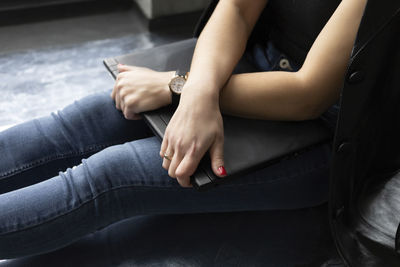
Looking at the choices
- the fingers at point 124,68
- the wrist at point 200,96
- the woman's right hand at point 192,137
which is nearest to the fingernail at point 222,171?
the woman's right hand at point 192,137

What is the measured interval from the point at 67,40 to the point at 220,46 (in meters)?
1.27

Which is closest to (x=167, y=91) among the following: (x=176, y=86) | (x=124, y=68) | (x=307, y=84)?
(x=176, y=86)

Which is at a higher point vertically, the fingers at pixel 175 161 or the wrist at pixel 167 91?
the wrist at pixel 167 91

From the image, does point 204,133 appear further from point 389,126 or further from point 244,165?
point 389,126

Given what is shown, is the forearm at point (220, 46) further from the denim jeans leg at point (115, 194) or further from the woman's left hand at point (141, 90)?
the denim jeans leg at point (115, 194)

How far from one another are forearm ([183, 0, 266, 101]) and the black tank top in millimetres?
53

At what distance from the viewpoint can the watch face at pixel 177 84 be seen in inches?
32.6

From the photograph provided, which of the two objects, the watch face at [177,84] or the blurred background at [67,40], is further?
the blurred background at [67,40]

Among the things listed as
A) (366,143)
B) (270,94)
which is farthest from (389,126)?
(270,94)

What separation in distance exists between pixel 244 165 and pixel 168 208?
217 millimetres

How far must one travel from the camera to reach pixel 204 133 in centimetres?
74

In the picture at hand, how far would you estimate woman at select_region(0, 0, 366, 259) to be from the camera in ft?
2.43

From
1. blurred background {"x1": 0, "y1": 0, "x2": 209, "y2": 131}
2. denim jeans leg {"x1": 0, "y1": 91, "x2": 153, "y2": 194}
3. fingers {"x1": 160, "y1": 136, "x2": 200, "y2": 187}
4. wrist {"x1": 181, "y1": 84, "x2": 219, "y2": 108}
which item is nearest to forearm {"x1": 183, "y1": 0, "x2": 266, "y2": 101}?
wrist {"x1": 181, "y1": 84, "x2": 219, "y2": 108}

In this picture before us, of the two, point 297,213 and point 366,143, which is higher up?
point 366,143
